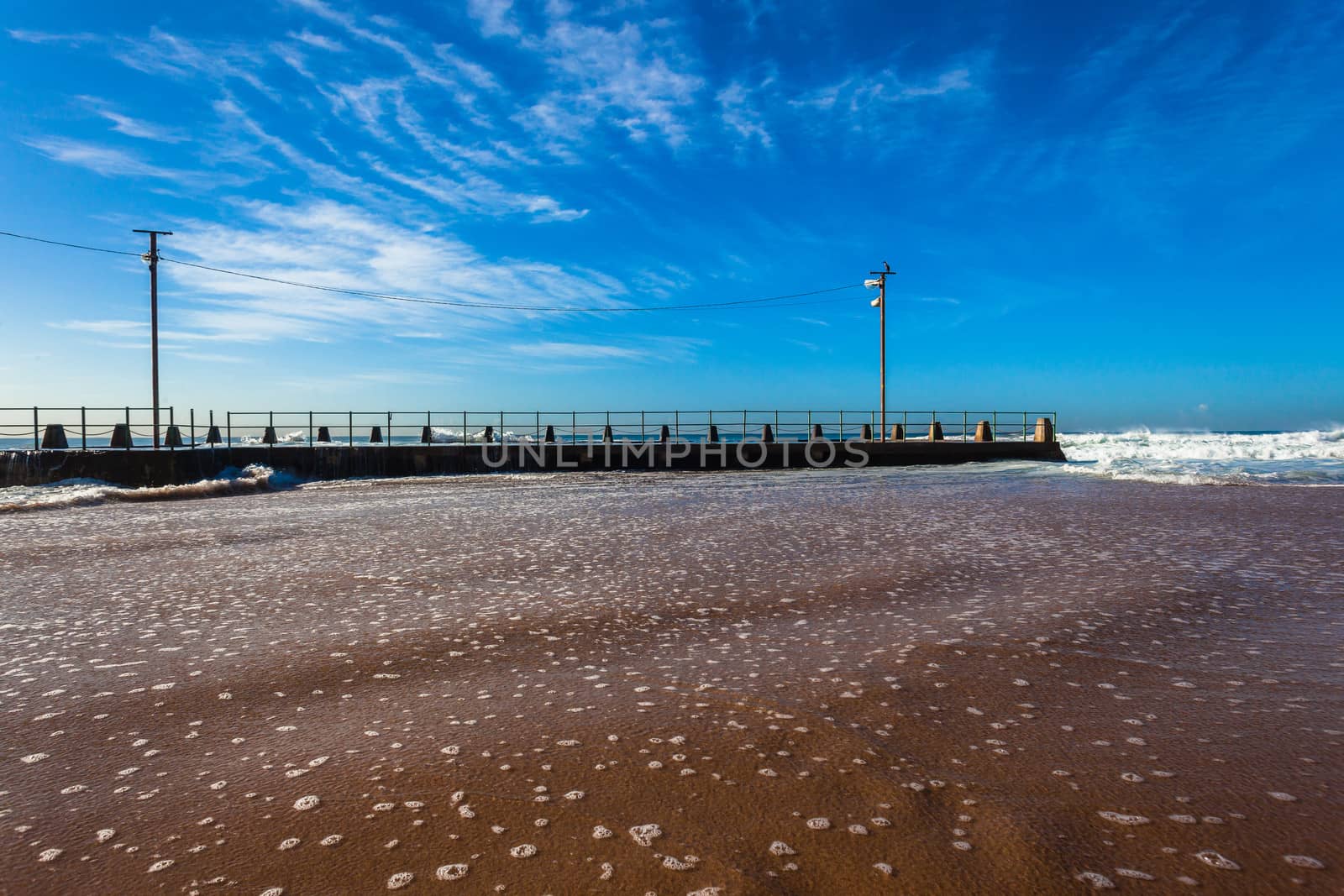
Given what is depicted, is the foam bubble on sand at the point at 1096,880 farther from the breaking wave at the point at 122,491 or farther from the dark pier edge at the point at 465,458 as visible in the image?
the dark pier edge at the point at 465,458

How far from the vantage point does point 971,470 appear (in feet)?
77.6

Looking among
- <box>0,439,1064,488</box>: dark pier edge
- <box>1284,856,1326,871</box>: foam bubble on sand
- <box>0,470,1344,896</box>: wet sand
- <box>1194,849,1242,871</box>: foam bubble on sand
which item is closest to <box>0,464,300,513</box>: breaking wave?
<box>0,439,1064,488</box>: dark pier edge

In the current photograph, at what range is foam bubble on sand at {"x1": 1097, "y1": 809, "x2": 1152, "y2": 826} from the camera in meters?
2.39

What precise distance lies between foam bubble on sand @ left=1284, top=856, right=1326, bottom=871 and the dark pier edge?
23.2 m

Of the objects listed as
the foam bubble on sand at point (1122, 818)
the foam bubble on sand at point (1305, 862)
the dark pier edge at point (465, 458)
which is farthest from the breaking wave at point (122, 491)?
the foam bubble on sand at point (1305, 862)

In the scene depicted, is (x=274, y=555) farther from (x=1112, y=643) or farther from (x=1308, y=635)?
(x=1308, y=635)

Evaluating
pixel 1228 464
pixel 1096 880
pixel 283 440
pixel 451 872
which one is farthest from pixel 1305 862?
pixel 283 440

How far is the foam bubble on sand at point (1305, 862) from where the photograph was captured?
84.7 inches

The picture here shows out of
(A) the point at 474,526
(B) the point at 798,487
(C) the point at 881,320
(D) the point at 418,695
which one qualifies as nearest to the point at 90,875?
(D) the point at 418,695

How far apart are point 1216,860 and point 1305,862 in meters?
0.24

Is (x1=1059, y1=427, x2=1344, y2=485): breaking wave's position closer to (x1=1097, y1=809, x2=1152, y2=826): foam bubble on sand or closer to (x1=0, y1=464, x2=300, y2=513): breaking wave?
(x1=1097, y1=809, x2=1152, y2=826): foam bubble on sand

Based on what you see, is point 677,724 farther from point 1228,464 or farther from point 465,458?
point 1228,464

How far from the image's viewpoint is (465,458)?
2458cm

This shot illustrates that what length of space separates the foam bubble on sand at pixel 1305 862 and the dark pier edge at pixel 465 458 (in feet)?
76.2
